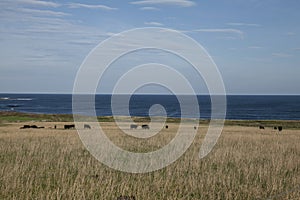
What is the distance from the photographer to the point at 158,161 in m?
16.7

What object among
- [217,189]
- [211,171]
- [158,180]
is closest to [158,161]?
[211,171]

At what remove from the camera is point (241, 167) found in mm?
15414

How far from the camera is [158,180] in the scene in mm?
12641

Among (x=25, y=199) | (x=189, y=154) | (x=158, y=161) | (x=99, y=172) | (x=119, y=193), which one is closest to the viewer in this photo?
(x=25, y=199)

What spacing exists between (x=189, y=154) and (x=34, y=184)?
9430 millimetres

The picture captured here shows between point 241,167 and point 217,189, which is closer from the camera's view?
point 217,189

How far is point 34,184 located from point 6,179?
87cm

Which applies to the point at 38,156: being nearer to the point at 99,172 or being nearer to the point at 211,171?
the point at 99,172

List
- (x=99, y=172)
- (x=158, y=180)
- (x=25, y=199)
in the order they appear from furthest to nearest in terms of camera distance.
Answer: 1. (x=99, y=172)
2. (x=158, y=180)
3. (x=25, y=199)

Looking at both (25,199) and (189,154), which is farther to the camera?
(189,154)

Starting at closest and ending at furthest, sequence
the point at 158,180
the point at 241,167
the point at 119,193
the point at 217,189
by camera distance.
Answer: the point at 119,193
the point at 217,189
the point at 158,180
the point at 241,167

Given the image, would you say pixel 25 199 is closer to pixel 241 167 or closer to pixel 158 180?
pixel 158 180

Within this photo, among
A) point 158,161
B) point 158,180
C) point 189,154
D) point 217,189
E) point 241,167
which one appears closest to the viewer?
point 217,189

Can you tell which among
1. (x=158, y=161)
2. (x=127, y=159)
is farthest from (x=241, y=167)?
(x=127, y=159)
